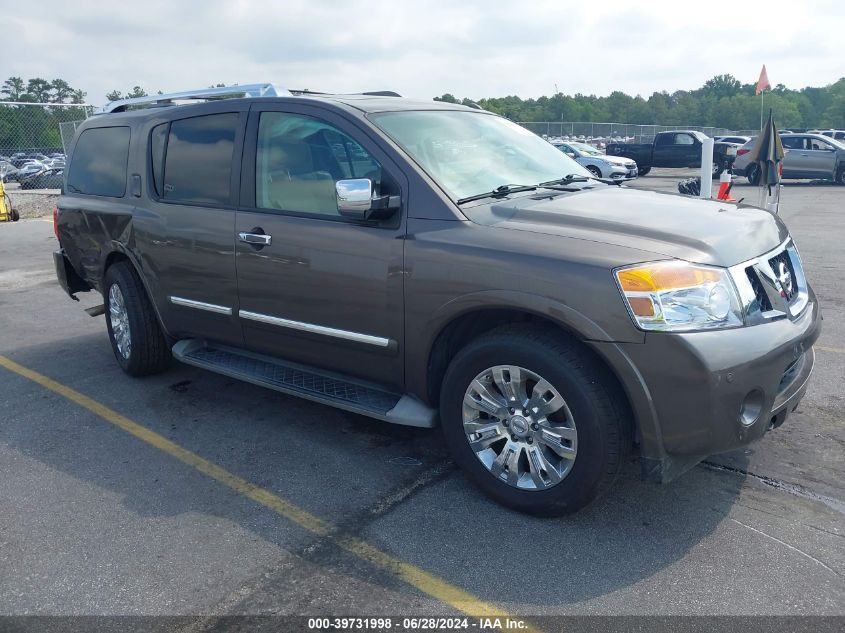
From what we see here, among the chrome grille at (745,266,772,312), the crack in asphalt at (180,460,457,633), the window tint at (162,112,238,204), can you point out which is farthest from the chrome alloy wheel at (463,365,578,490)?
the window tint at (162,112,238,204)

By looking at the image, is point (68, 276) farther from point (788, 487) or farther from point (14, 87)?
point (14, 87)

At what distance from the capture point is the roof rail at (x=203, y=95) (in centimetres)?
460

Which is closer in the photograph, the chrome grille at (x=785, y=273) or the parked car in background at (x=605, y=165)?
the chrome grille at (x=785, y=273)

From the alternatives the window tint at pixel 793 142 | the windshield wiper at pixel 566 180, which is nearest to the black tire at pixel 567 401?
the windshield wiper at pixel 566 180

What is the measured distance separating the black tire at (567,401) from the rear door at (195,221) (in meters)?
1.71

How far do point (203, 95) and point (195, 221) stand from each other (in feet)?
3.57

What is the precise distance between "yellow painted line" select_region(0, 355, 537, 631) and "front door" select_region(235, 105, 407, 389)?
2.49 ft

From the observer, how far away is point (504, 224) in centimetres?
338

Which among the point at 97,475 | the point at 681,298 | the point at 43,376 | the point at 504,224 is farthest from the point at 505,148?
the point at 43,376

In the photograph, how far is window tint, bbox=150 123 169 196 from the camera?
4918 mm

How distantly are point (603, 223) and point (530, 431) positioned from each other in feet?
3.25

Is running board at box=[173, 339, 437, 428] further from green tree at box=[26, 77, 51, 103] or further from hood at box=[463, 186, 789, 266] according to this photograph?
green tree at box=[26, 77, 51, 103]

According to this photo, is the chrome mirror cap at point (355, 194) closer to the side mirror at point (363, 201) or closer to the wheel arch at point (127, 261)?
the side mirror at point (363, 201)

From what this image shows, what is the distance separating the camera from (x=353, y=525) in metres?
3.33
